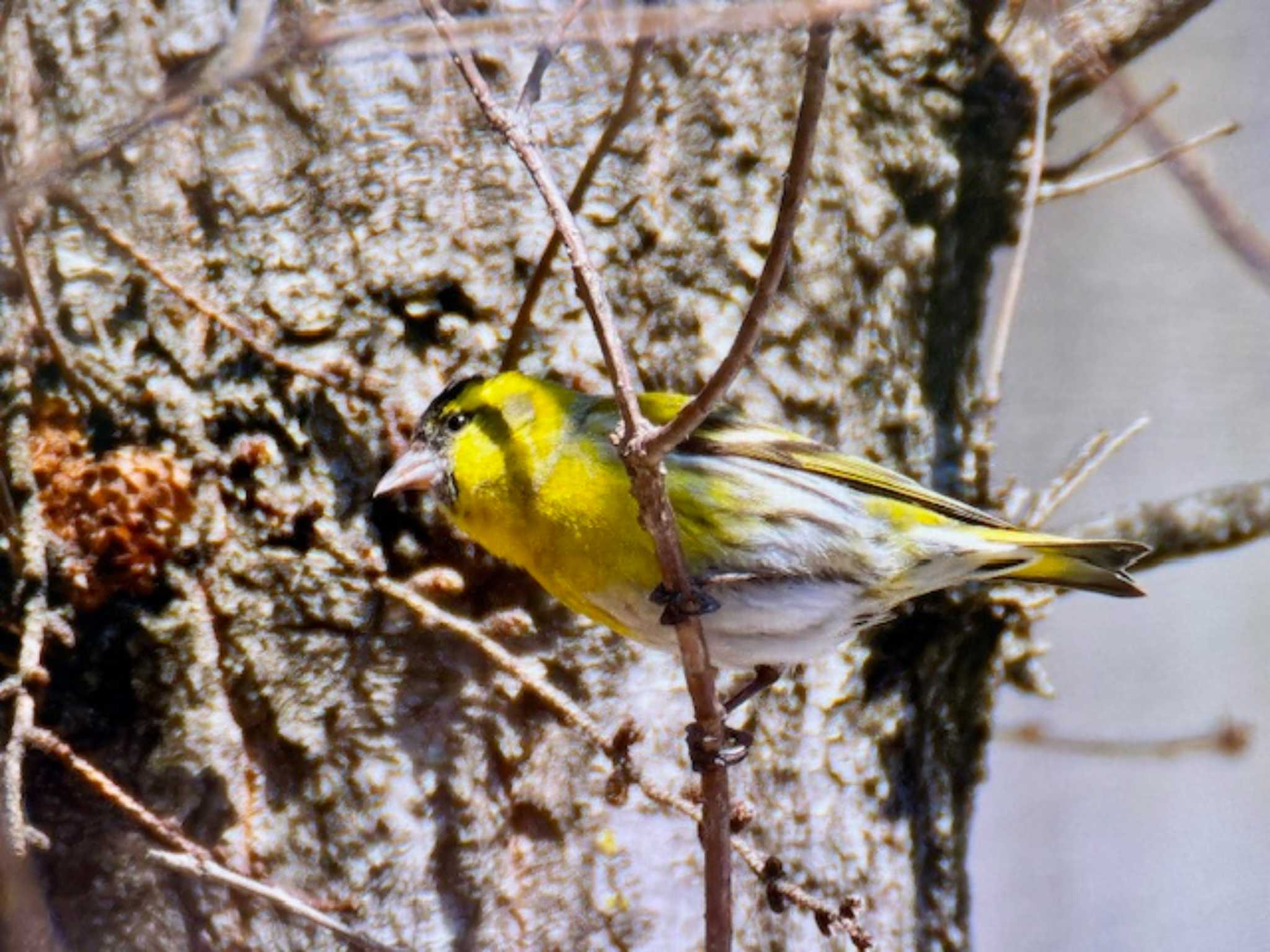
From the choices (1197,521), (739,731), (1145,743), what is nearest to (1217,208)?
(739,731)

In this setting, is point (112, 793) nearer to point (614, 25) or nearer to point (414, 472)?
point (414, 472)

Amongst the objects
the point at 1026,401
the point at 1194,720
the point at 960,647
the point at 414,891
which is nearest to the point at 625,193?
the point at 960,647

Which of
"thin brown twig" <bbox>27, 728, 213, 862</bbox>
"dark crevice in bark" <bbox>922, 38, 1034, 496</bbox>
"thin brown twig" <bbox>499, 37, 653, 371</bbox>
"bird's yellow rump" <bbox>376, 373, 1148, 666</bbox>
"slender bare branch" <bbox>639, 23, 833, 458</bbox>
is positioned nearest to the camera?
"slender bare branch" <bbox>639, 23, 833, 458</bbox>

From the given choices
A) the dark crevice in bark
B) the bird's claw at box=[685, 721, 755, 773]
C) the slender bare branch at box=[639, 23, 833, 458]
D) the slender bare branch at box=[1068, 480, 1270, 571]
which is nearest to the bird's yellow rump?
the bird's claw at box=[685, 721, 755, 773]

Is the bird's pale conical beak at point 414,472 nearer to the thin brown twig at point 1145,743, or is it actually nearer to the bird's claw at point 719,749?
the bird's claw at point 719,749

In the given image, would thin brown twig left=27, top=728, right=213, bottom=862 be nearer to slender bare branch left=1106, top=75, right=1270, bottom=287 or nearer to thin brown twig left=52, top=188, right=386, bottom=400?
thin brown twig left=52, top=188, right=386, bottom=400

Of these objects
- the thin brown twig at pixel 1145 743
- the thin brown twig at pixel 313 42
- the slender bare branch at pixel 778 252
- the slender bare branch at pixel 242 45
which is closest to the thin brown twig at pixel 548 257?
the thin brown twig at pixel 313 42
